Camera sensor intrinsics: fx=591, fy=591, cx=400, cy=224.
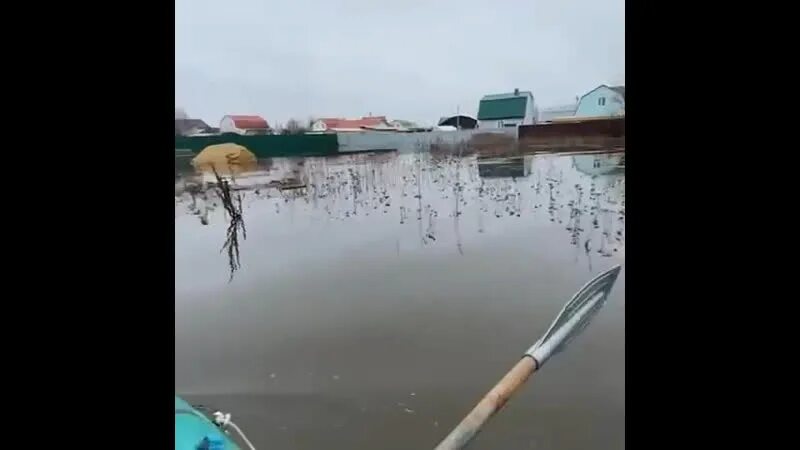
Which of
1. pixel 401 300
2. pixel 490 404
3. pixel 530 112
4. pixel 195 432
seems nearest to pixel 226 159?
pixel 401 300

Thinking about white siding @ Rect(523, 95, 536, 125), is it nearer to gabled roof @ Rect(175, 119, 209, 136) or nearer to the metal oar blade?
the metal oar blade

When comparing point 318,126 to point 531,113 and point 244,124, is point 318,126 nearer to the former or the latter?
point 244,124

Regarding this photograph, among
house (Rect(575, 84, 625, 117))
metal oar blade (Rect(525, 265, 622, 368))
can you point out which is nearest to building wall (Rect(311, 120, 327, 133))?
house (Rect(575, 84, 625, 117))

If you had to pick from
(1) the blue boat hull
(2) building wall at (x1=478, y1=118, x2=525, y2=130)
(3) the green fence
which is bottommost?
(1) the blue boat hull

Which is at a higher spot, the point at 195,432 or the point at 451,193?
the point at 451,193

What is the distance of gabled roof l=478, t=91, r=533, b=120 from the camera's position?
1.48 metres

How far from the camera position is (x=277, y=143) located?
146cm

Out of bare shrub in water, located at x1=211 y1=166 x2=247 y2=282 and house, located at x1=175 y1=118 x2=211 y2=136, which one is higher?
house, located at x1=175 y1=118 x2=211 y2=136

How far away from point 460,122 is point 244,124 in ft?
1.76

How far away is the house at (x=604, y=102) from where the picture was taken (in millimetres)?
1492

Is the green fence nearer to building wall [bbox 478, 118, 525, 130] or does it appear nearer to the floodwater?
the floodwater
